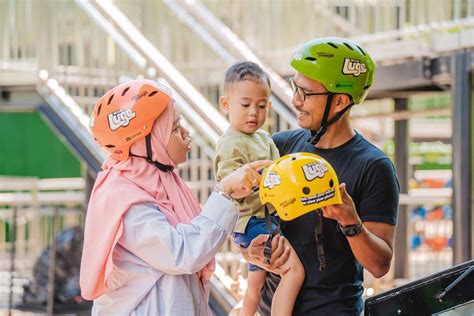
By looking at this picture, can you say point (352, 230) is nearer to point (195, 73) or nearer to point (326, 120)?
point (326, 120)

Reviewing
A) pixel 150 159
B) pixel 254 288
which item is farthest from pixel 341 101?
pixel 254 288

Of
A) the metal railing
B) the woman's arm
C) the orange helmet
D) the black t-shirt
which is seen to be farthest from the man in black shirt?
the metal railing

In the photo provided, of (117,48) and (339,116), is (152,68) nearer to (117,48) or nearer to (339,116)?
(117,48)

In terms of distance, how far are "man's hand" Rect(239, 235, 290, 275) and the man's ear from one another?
0.50m

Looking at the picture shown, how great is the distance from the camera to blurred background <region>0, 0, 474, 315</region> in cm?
758

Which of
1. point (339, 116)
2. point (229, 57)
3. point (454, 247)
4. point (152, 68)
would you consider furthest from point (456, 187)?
point (339, 116)

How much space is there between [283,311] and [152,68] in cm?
420

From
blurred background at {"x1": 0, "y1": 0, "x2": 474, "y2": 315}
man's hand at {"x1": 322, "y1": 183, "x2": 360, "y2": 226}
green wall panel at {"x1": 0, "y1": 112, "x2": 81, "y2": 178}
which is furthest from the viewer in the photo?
green wall panel at {"x1": 0, "y1": 112, "x2": 81, "y2": 178}

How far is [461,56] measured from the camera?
7.97 metres

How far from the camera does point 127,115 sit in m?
3.48

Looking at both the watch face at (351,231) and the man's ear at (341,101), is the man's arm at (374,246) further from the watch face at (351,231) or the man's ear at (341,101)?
the man's ear at (341,101)

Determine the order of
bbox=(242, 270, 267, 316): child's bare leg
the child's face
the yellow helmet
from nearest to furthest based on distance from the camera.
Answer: the yellow helmet, bbox=(242, 270, 267, 316): child's bare leg, the child's face

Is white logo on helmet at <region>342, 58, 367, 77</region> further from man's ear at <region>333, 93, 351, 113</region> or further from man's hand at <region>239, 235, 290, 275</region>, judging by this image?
man's hand at <region>239, 235, 290, 275</region>

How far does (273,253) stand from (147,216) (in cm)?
47
